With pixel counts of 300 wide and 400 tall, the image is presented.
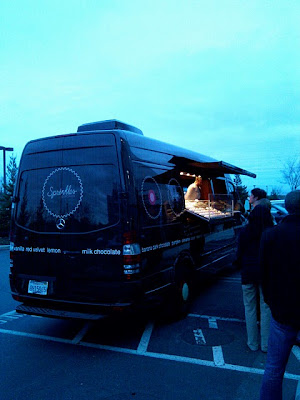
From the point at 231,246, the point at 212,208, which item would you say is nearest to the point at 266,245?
the point at 212,208

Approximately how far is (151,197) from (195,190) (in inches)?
108

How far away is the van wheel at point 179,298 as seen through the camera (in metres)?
5.20

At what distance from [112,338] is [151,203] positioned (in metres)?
1.96

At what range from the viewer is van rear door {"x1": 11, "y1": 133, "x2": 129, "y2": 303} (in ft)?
13.6

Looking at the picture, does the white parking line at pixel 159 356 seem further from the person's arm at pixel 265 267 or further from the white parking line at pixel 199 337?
the person's arm at pixel 265 267

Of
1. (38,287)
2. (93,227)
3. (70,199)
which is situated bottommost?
(38,287)

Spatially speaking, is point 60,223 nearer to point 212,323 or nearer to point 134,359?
point 134,359

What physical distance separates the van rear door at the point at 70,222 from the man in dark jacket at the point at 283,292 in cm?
197

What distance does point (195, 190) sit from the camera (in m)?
7.29

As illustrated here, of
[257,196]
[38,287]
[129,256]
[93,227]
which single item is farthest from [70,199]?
[257,196]

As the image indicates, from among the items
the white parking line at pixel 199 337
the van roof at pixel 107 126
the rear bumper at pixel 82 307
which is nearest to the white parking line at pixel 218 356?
the white parking line at pixel 199 337

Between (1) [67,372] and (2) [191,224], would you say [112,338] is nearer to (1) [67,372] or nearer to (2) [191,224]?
(1) [67,372]

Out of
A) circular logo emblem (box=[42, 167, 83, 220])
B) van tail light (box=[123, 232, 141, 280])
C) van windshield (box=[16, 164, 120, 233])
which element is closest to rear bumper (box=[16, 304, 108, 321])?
van tail light (box=[123, 232, 141, 280])

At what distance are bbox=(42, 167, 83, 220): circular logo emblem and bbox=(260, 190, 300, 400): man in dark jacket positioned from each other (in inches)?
102
